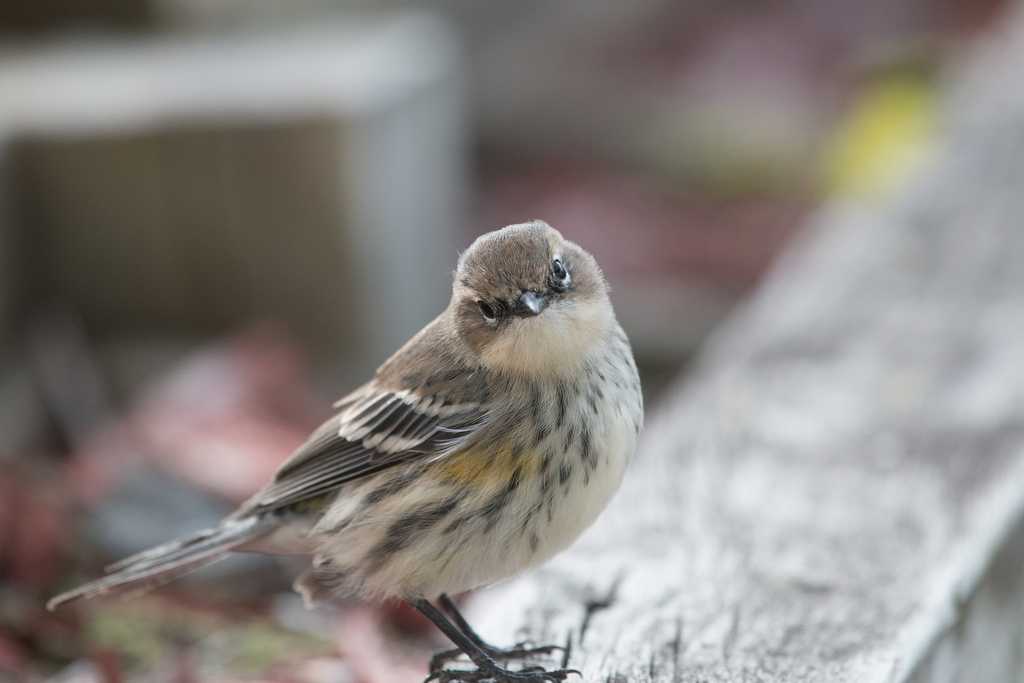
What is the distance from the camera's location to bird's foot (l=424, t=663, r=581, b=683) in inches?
92.0

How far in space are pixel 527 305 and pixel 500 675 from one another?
855 mm

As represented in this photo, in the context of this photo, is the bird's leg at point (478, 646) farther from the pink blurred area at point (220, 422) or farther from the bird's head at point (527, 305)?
the pink blurred area at point (220, 422)

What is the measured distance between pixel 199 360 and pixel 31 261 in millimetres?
1085

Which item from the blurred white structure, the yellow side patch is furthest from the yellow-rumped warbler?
the blurred white structure

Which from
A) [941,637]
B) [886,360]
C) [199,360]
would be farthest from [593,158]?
[941,637]

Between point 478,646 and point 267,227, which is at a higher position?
point 267,227

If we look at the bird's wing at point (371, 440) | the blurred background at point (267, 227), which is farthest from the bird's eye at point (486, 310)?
the blurred background at point (267, 227)

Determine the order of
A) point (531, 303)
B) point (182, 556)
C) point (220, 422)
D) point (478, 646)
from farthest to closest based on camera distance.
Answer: point (220, 422) → point (182, 556) → point (531, 303) → point (478, 646)

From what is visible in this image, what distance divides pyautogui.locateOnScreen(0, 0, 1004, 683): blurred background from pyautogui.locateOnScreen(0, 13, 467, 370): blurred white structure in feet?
0.05

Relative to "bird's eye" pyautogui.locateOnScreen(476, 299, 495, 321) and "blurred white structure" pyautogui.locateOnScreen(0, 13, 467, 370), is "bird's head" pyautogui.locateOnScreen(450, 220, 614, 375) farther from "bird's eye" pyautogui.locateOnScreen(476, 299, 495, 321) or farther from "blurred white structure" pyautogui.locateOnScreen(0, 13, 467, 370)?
"blurred white structure" pyautogui.locateOnScreen(0, 13, 467, 370)

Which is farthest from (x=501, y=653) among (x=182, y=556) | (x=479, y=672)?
(x=182, y=556)

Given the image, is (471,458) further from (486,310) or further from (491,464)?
(486,310)

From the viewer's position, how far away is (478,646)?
257cm

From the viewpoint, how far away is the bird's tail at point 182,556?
2.92 meters
